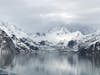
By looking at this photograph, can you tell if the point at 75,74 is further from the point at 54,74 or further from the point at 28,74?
the point at 28,74

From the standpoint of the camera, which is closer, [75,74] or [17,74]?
[17,74]

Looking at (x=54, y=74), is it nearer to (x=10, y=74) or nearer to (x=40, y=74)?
(x=40, y=74)

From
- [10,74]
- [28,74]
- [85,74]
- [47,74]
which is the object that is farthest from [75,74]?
[10,74]

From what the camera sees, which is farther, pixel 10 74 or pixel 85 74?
pixel 85 74

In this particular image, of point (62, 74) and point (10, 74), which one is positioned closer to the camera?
point (10, 74)

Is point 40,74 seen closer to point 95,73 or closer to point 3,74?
point 3,74

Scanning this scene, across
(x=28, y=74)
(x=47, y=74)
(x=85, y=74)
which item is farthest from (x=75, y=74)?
(x=28, y=74)
